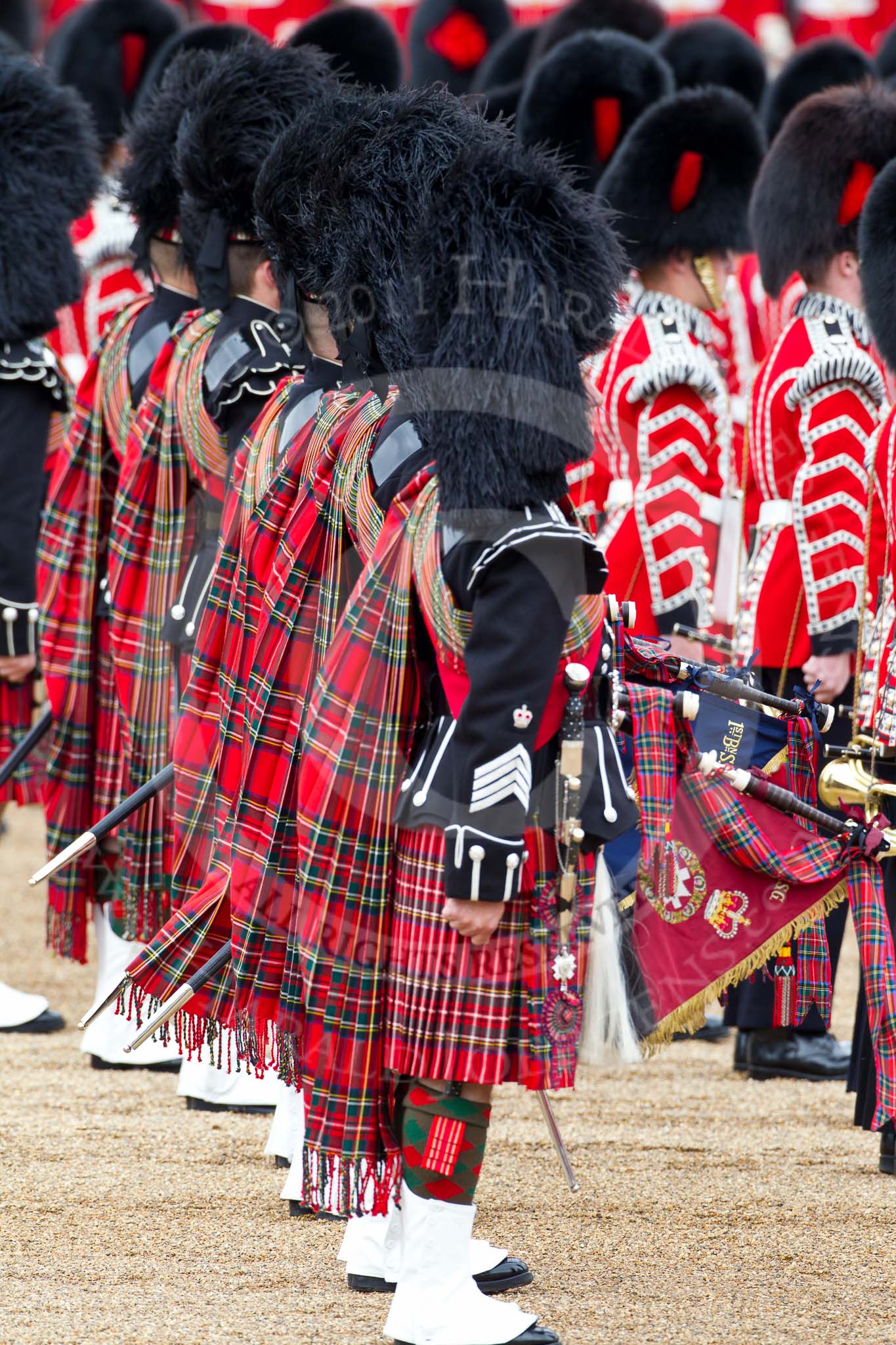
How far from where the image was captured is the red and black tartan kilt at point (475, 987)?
270 centimetres

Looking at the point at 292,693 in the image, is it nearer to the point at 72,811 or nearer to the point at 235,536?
the point at 235,536

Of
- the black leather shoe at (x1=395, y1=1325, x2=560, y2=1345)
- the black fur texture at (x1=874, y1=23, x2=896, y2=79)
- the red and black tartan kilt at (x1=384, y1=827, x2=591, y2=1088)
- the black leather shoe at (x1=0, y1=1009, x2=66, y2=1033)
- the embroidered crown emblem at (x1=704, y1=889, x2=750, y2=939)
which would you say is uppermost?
the black fur texture at (x1=874, y1=23, x2=896, y2=79)

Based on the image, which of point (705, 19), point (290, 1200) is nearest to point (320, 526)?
point (290, 1200)

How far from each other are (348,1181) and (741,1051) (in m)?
1.93

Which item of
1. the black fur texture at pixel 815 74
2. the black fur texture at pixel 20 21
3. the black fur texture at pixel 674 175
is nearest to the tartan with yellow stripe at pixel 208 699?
the black fur texture at pixel 674 175

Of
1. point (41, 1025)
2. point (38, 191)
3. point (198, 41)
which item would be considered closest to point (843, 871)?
point (41, 1025)

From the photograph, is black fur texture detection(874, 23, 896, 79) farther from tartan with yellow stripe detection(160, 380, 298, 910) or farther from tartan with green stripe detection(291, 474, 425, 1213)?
tartan with green stripe detection(291, 474, 425, 1213)

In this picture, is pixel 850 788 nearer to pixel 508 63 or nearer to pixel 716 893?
pixel 716 893

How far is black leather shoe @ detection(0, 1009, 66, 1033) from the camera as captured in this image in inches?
187

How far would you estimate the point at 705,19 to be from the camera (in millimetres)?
8164

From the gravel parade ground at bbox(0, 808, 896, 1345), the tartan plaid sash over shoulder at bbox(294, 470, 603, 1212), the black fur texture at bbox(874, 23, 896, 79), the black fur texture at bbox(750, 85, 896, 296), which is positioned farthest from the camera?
the black fur texture at bbox(874, 23, 896, 79)

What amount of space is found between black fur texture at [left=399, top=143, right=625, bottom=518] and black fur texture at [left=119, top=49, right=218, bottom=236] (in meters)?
1.82

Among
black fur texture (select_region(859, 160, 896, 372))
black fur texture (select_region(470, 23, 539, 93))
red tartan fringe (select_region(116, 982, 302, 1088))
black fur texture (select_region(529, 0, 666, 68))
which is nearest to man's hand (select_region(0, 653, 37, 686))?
red tartan fringe (select_region(116, 982, 302, 1088))

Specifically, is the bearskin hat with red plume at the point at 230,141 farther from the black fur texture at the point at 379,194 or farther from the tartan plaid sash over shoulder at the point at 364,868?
the tartan plaid sash over shoulder at the point at 364,868
